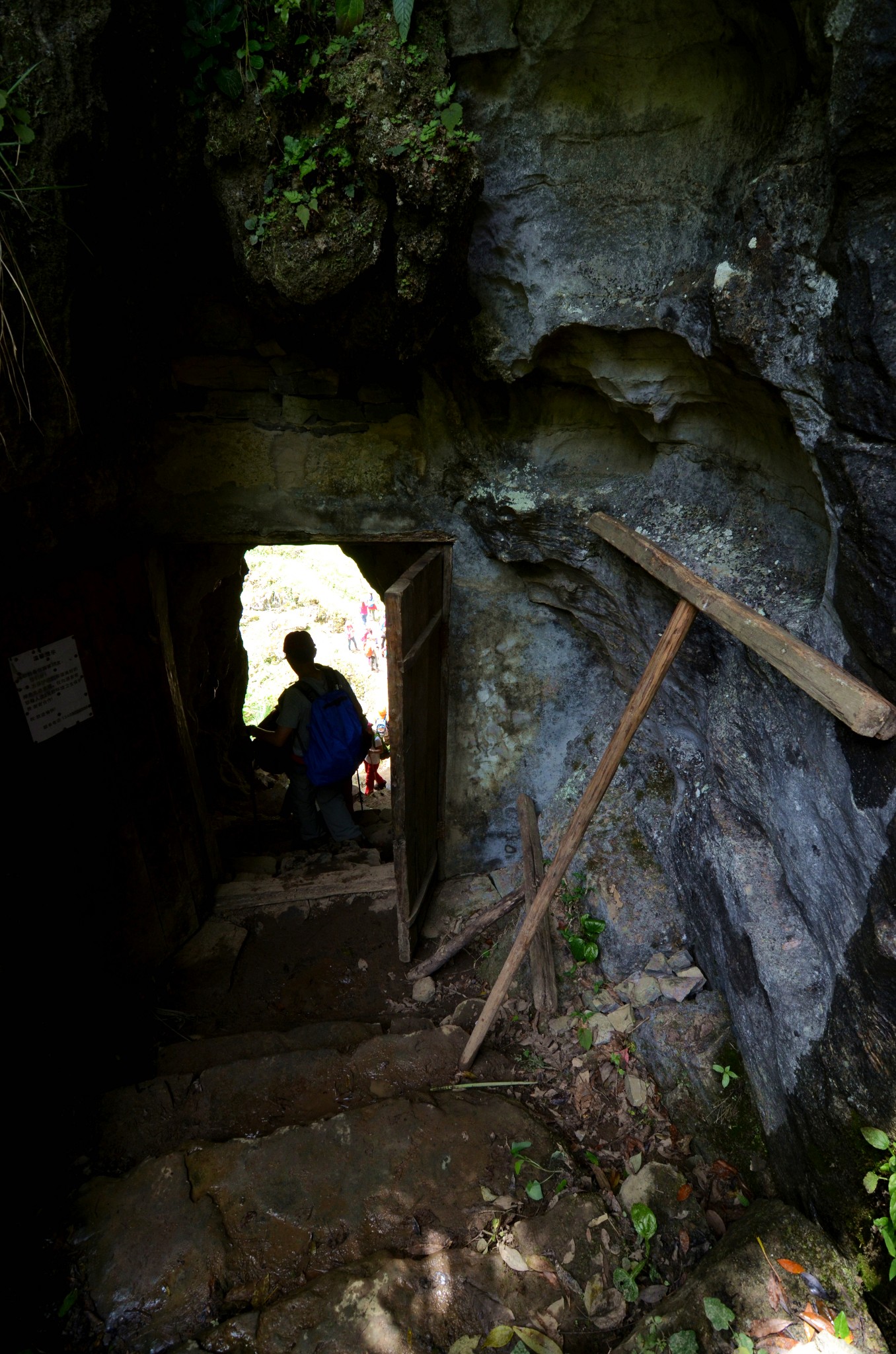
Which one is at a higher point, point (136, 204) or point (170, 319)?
point (136, 204)

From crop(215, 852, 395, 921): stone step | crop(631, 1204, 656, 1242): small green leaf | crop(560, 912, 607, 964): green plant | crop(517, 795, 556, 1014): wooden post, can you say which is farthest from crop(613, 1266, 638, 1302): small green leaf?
crop(215, 852, 395, 921): stone step

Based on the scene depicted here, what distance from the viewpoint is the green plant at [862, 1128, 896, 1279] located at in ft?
5.95

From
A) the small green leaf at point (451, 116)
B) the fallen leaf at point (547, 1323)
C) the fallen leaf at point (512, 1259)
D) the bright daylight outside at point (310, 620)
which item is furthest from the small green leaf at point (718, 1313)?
the bright daylight outside at point (310, 620)

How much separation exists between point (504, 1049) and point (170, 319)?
12.5 ft

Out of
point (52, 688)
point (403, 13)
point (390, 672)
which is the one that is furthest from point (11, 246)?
point (390, 672)

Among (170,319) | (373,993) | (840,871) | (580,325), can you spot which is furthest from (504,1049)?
(170,319)

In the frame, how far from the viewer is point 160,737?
13.0 feet

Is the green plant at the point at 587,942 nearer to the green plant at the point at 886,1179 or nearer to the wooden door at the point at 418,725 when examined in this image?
the wooden door at the point at 418,725

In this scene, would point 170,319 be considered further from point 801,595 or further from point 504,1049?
point 504,1049

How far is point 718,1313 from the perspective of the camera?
1.98 meters

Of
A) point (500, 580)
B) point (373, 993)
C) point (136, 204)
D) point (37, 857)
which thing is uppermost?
point (136, 204)

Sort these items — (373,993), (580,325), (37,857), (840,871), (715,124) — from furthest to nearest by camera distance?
1. (373,993)
2. (37,857)
3. (580,325)
4. (715,124)
5. (840,871)

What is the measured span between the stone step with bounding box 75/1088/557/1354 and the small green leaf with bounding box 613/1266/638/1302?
19cm

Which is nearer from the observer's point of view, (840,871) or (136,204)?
(840,871)
